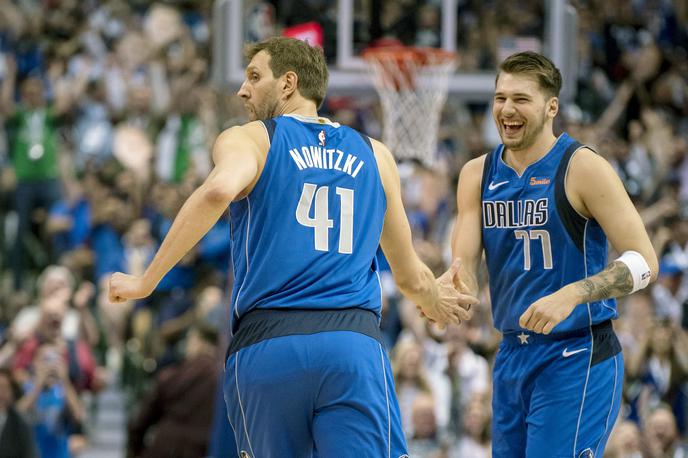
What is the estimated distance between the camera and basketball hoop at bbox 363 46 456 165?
461 inches

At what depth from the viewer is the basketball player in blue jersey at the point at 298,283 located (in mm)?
5016

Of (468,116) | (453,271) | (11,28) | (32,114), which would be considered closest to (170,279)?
(32,114)

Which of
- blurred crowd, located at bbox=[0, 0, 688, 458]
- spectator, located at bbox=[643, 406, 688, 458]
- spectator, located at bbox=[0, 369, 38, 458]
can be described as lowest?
spectator, located at bbox=[643, 406, 688, 458]

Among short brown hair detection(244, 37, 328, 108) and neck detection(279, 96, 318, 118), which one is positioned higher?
short brown hair detection(244, 37, 328, 108)

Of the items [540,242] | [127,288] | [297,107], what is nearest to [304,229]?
[297,107]

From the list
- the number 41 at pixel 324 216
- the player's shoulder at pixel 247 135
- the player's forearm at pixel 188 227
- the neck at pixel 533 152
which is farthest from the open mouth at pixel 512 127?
the player's forearm at pixel 188 227

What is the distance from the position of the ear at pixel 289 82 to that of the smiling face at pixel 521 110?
1.12 meters

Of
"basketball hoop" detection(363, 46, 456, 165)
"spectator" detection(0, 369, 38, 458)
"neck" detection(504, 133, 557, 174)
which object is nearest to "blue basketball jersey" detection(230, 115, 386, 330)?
"neck" detection(504, 133, 557, 174)

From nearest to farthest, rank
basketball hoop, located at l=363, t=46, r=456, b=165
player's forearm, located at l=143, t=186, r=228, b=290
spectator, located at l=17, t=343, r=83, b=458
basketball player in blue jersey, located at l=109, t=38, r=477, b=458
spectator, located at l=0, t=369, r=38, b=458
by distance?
player's forearm, located at l=143, t=186, r=228, b=290
basketball player in blue jersey, located at l=109, t=38, r=477, b=458
spectator, located at l=0, t=369, r=38, b=458
spectator, located at l=17, t=343, r=83, b=458
basketball hoop, located at l=363, t=46, r=456, b=165

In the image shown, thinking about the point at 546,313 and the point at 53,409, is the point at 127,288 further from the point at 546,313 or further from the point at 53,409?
the point at 53,409

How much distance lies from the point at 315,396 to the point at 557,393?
1376 millimetres

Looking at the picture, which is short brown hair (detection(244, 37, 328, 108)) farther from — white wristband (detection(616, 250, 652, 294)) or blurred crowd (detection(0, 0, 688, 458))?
blurred crowd (detection(0, 0, 688, 458))

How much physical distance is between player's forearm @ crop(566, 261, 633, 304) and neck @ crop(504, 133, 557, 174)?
0.73 meters

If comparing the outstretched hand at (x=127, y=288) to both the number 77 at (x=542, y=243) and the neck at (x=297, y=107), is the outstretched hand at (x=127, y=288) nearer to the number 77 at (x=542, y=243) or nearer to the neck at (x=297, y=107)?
the neck at (x=297, y=107)
